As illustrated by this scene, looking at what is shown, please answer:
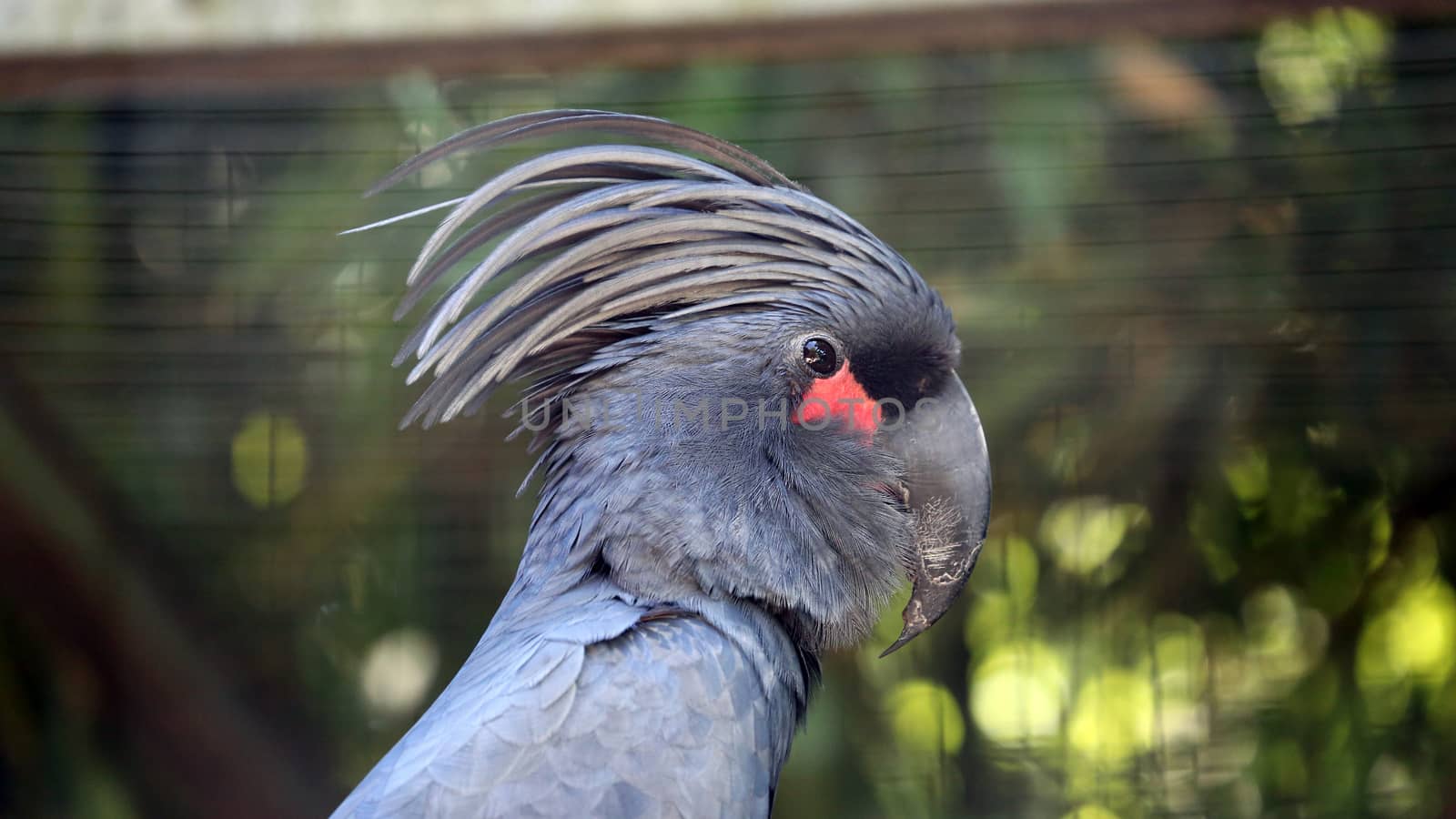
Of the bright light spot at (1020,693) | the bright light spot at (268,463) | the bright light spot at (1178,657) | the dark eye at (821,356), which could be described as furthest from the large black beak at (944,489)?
the bright light spot at (268,463)

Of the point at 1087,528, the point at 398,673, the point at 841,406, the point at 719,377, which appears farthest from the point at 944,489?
the point at 398,673

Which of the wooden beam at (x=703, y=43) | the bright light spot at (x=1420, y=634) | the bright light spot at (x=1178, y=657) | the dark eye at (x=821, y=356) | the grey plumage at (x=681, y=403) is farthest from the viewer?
the bright light spot at (x=1178, y=657)

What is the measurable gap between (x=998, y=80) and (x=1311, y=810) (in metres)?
2.07

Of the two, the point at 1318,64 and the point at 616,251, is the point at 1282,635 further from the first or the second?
the point at 616,251

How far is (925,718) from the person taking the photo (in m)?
2.92

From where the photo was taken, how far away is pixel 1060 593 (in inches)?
114

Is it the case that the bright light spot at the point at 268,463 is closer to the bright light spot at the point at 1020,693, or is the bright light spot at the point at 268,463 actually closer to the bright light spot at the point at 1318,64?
the bright light spot at the point at 1020,693

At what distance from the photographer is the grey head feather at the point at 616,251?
4.52ft

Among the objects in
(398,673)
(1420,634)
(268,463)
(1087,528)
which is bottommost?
(398,673)

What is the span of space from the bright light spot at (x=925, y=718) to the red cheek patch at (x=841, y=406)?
162 centimetres

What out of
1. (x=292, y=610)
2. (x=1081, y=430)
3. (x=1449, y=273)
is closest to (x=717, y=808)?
→ (x=1081, y=430)

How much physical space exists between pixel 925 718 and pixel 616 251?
1968 mm

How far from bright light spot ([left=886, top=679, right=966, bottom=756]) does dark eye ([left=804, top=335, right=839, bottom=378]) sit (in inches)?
66.6

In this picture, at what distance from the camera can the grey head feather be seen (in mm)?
1379
